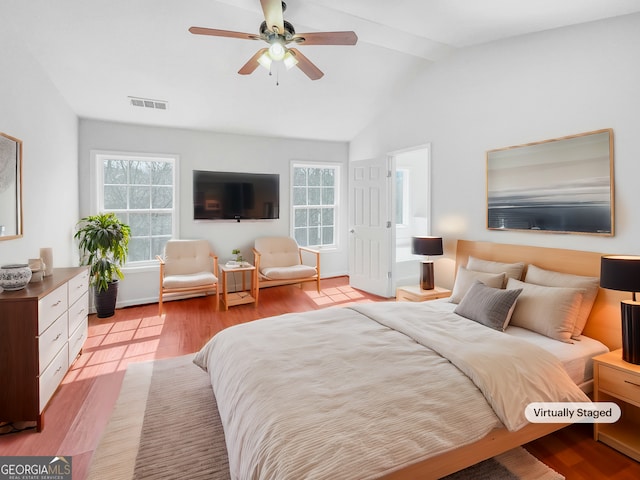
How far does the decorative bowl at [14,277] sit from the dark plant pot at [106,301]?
6.79 feet

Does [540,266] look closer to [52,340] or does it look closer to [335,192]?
→ [52,340]

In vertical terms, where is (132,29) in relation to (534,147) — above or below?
above

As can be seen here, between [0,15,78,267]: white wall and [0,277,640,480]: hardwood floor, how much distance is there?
1.04 m

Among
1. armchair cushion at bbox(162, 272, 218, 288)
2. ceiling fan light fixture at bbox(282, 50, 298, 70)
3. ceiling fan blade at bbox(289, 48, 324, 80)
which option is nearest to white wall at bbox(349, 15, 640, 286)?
ceiling fan blade at bbox(289, 48, 324, 80)

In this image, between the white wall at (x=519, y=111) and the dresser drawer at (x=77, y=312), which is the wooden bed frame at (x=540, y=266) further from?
the dresser drawer at (x=77, y=312)

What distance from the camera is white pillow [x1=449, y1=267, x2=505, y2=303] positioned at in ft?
9.50

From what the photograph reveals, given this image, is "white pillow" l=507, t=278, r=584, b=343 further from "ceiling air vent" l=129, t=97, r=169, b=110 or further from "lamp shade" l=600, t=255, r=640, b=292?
"ceiling air vent" l=129, t=97, r=169, b=110

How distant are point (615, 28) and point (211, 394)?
397cm

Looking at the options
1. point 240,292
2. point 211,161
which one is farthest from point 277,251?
point 211,161

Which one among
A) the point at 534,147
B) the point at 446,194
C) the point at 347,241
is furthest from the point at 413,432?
the point at 347,241

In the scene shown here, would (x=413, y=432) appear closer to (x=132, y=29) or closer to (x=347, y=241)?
(x=132, y=29)

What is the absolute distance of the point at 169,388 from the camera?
2.60 metres

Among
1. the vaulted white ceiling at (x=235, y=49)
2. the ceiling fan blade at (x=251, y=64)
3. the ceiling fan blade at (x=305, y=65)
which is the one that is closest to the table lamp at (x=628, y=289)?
the vaulted white ceiling at (x=235, y=49)

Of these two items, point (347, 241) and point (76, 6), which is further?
point (347, 241)
